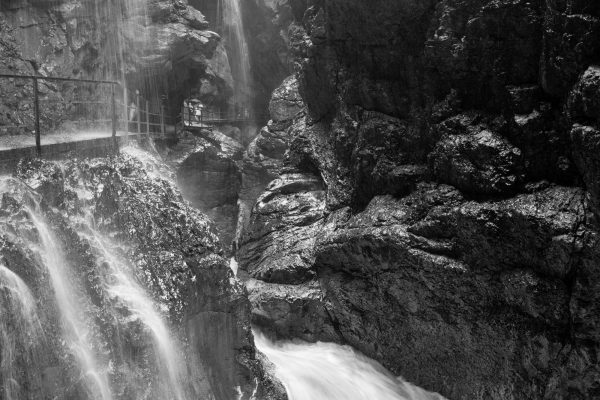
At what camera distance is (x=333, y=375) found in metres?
10.1

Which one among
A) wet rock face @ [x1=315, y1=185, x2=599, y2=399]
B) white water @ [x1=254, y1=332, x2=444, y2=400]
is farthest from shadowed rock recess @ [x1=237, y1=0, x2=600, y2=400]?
white water @ [x1=254, y1=332, x2=444, y2=400]

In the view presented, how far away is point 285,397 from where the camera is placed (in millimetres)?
8500

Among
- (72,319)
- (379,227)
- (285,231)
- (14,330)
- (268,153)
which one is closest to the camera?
(14,330)

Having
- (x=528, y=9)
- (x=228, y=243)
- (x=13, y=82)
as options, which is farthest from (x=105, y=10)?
(x=528, y=9)

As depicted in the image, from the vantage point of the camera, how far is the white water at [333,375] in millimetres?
9484

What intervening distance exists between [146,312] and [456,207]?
618 centimetres

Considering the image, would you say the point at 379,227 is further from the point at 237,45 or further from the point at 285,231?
the point at 237,45

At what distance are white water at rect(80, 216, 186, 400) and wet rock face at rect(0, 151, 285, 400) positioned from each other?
0.06 meters

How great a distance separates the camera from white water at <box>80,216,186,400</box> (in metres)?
6.91

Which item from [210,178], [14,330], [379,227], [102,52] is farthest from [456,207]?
[102,52]

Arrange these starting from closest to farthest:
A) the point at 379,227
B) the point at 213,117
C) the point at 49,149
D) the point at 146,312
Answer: the point at 146,312 → the point at 49,149 → the point at 379,227 → the point at 213,117

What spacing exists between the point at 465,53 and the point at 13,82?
11.5 meters

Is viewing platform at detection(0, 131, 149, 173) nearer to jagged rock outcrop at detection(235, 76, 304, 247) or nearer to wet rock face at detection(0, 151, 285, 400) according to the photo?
wet rock face at detection(0, 151, 285, 400)

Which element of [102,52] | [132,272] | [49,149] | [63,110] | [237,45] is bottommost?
[132,272]
